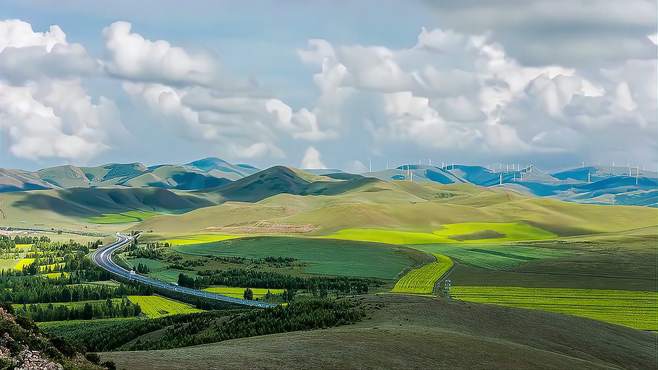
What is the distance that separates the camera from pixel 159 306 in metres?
174

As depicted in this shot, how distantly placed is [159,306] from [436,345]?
123 meters

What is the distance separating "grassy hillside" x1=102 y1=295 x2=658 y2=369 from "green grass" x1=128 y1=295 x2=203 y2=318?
2862 inches

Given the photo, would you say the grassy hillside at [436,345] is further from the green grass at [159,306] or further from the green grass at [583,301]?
the green grass at [159,306]

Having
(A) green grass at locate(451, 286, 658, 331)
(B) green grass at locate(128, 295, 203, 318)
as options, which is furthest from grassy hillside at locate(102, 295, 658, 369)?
(B) green grass at locate(128, 295, 203, 318)

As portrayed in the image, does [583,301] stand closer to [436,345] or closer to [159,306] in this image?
[436,345]

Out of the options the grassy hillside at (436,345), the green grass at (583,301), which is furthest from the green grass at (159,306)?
the grassy hillside at (436,345)

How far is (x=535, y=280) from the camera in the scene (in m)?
193

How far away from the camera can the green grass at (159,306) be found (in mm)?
163625

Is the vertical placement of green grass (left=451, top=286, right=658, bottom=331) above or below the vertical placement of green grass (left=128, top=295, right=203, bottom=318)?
above

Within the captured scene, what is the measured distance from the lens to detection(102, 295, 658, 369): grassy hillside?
5581 cm

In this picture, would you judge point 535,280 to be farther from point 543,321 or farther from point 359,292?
point 543,321

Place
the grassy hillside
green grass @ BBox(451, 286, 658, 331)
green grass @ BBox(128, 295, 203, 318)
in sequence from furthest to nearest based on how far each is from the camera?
green grass @ BBox(128, 295, 203, 318)
green grass @ BBox(451, 286, 658, 331)
the grassy hillside

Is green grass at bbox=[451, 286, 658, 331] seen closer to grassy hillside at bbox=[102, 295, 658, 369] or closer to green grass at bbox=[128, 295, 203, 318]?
grassy hillside at bbox=[102, 295, 658, 369]

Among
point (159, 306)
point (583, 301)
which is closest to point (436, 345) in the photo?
point (583, 301)
